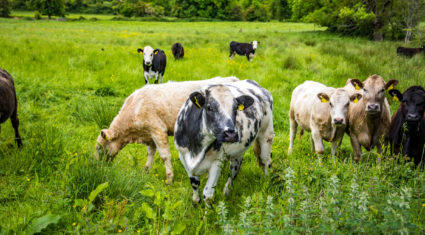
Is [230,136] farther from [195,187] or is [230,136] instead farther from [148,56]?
[148,56]

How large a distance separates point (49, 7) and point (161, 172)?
65.8m

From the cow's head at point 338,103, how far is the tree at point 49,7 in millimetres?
65848

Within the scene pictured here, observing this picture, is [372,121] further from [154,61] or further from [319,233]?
[154,61]

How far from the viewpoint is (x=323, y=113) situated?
5320mm

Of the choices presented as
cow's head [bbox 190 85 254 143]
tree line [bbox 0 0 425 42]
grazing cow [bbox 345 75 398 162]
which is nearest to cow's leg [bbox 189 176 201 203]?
cow's head [bbox 190 85 254 143]

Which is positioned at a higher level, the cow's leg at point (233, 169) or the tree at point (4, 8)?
the tree at point (4, 8)

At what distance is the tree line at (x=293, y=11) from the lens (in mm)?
21656

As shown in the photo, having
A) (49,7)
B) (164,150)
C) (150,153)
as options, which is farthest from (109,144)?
(49,7)

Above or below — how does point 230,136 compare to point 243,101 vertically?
below

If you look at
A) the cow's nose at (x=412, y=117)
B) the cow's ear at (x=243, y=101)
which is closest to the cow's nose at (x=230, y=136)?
the cow's ear at (x=243, y=101)

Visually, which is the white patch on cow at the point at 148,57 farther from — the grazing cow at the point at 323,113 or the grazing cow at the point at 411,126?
the grazing cow at the point at 411,126

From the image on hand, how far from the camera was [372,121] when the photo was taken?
17.0 ft

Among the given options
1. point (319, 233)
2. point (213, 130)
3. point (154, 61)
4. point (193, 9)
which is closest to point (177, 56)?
point (154, 61)

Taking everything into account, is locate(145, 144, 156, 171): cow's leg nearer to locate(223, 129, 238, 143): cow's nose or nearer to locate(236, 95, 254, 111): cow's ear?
locate(236, 95, 254, 111): cow's ear
